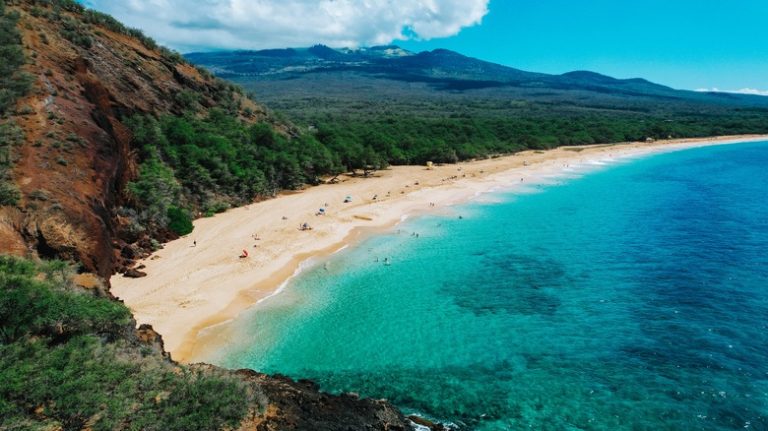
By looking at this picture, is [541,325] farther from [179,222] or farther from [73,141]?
[73,141]

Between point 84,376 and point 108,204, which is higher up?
point 108,204

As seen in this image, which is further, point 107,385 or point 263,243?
point 263,243

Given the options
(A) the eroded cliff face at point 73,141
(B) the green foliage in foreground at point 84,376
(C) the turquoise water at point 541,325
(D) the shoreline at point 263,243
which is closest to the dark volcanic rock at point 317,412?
(B) the green foliage in foreground at point 84,376

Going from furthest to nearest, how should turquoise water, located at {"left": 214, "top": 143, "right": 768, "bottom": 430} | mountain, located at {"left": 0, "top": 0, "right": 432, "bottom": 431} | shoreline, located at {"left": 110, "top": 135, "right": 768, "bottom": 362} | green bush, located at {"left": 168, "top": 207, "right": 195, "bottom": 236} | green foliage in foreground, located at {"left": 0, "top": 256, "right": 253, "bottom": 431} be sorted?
green bush, located at {"left": 168, "top": 207, "right": 195, "bottom": 236} < shoreline, located at {"left": 110, "top": 135, "right": 768, "bottom": 362} < turquoise water, located at {"left": 214, "top": 143, "right": 768, "bottom": 430} < mountain, located at {"left": 0, "top": 0, "right": 432, "bottom": 431} < green foliage in foreground, located at {"left": 0, "top": 256, "right": 253, "bottom": 431}

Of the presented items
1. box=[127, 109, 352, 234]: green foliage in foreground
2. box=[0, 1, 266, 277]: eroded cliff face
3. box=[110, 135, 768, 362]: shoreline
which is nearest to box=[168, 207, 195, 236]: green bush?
box=[127, 109, 352, 234]: green foliage in foreground

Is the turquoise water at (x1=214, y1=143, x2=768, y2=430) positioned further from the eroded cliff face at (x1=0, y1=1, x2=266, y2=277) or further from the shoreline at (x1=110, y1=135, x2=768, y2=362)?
the eroded cliff face at (x1=0, y1=1, x2=266, y2=277)

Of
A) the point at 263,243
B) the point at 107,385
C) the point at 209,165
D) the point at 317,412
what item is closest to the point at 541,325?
the point at 317,412
